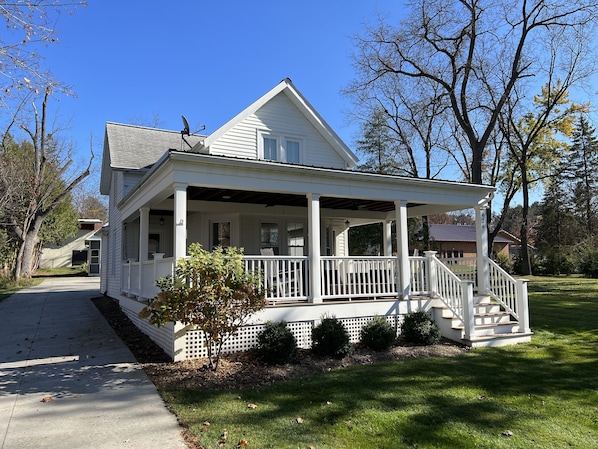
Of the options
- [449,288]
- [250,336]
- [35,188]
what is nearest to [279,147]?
[449,288]

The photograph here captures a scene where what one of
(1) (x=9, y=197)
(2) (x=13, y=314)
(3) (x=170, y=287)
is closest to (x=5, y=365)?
(3) (x=170, y=287)

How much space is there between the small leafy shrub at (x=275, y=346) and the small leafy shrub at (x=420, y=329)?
290cm

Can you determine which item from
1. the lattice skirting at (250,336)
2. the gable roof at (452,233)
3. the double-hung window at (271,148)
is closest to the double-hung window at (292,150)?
the double-hung window at (271,148)

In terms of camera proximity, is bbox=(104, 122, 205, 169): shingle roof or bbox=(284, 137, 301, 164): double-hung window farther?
bbox=(104, 122, 205, 169): shingle roof

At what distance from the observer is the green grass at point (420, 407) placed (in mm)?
4293

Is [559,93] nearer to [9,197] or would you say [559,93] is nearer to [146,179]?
[146,179]

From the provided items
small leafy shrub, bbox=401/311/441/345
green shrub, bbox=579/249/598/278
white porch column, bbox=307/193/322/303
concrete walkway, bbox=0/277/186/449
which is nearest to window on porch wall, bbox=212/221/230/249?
concrete walkway, bbox=0/277/186/449

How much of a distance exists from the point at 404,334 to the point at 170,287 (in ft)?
16.8

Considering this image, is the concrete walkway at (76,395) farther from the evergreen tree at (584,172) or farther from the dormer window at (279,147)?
the evergreen tree at (584,172)

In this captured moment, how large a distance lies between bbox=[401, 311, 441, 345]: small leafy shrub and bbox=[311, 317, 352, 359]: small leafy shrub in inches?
69.5

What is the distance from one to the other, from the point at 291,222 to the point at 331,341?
6.56 meters

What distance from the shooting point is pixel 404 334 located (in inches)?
345

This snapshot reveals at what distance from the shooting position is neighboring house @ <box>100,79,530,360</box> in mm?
7828

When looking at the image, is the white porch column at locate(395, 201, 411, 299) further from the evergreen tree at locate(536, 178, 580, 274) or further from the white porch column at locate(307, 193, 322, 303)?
the evergreen tree at locate(536, 178, 580, 274)
